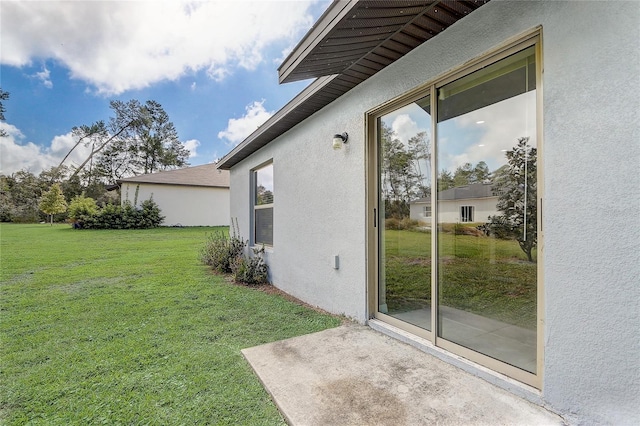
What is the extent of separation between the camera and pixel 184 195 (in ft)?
75.1

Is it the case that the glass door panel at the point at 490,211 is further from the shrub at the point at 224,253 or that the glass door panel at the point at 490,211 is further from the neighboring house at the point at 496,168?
the shrub at the point at 224,253

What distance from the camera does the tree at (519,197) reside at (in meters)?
2.34

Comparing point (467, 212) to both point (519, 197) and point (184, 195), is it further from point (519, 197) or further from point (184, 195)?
point (184, 195)

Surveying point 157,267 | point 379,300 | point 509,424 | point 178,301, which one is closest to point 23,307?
point 178,301

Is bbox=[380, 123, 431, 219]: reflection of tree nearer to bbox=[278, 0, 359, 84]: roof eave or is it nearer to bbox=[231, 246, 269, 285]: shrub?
bbox=[278, 0, 359, 84]: roof eave

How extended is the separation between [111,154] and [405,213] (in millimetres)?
38959

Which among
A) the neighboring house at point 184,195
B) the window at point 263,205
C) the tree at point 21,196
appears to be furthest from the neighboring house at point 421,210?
the tree at point 21,196

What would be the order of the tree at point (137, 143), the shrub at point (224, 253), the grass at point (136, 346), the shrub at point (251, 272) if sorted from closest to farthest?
1. the grass at point (136, 346)
2. the shrub at point (251, 272)
3. the shrub at point (224, 253)
4. the tree at point (137, 143)

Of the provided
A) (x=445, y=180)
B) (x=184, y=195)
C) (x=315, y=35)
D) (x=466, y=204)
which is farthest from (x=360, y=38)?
(x=184, y=195)

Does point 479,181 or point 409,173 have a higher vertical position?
point 409,173

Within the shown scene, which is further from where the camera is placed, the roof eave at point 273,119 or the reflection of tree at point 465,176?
the roof eave at point 273,119

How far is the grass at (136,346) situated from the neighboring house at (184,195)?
16.2m

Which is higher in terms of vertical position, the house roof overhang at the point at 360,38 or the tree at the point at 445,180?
the house roof overhang at the point at 360,38

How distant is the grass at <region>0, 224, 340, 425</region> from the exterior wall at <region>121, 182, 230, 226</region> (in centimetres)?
1614
